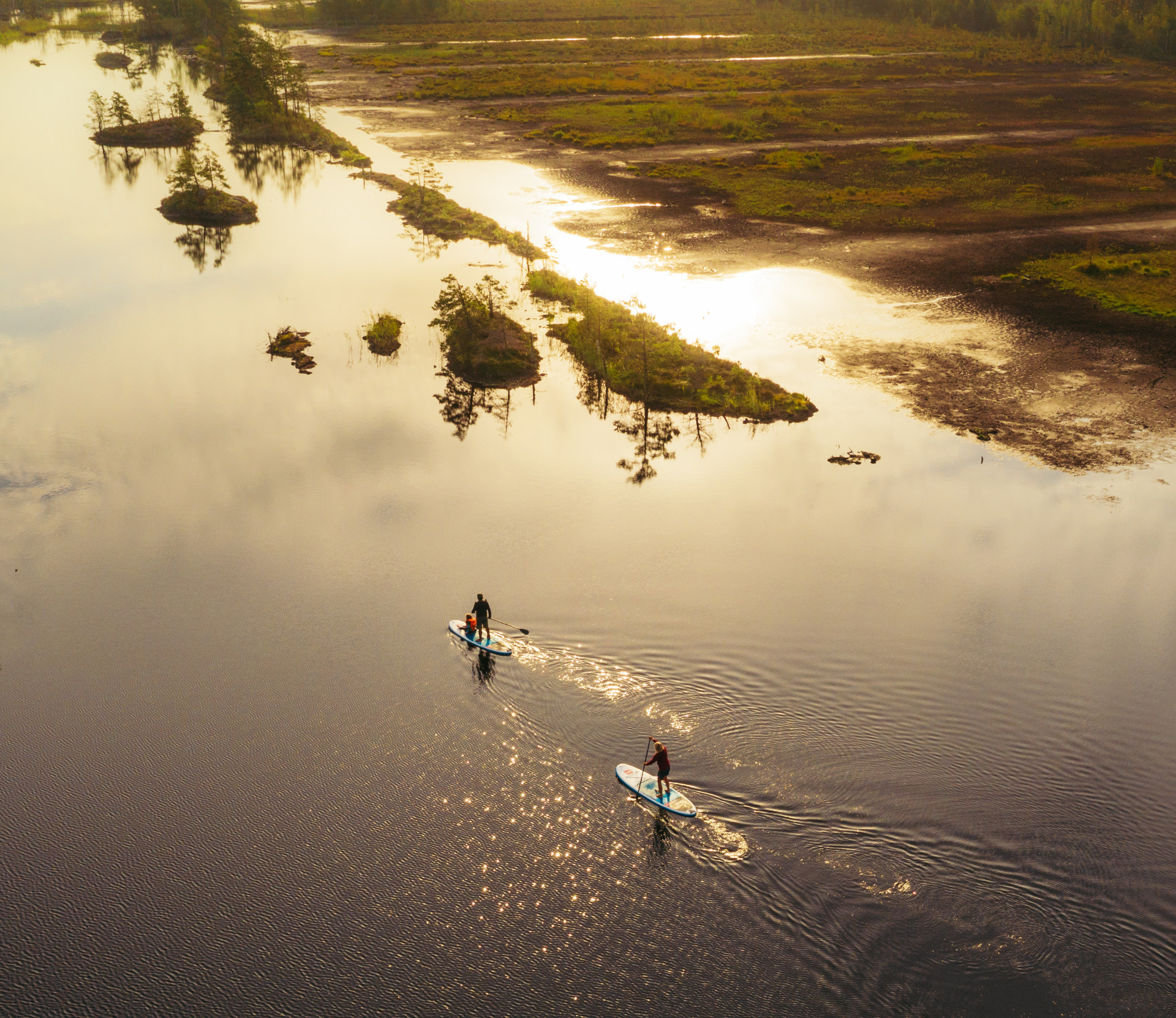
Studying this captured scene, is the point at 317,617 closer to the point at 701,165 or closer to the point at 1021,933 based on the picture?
the point at 1021,933

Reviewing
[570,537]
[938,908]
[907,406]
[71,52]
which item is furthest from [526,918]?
[71,52]

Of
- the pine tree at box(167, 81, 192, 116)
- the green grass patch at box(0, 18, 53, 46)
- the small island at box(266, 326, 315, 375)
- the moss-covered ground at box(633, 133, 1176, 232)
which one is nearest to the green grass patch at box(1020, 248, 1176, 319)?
the moss-covered ground at box(633, 133, 1176, 232)

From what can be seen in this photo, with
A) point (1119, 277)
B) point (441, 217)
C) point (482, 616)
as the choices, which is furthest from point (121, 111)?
point (1119, 277)

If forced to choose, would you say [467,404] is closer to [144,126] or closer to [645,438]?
[645,438]

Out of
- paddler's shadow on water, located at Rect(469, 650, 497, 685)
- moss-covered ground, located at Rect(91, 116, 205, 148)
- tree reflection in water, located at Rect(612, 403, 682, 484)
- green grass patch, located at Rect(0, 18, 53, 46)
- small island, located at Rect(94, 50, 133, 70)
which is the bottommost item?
paddler's shadow on water, located at Rect(469, 650, 497, 685)

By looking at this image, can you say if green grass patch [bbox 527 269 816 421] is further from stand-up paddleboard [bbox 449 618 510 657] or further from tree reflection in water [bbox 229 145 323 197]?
tree reflection in water [bbox 229 145 323 197]

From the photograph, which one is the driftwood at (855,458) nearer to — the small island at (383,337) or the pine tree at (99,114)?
the small island at (383,337)
